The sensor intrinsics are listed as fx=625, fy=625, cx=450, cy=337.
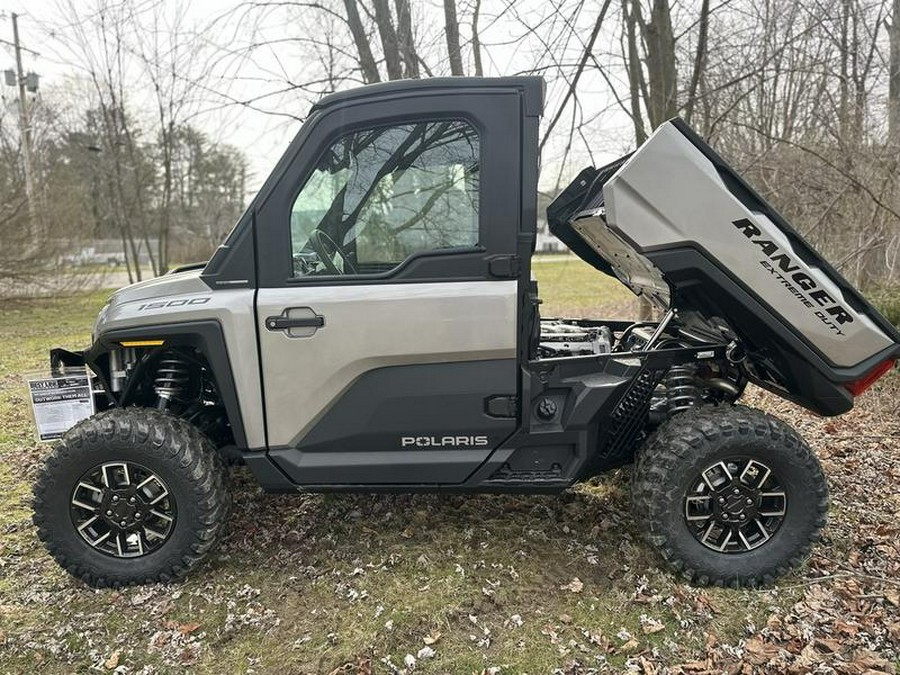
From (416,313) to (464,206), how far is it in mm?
535

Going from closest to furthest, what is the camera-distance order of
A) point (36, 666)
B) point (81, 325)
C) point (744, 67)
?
point (36, 666)
point (744, 67)
point (81, 325)

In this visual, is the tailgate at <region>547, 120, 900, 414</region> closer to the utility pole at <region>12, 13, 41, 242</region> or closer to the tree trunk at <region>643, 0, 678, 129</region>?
the tree trunk at <region>643, 0, 678, 129</region>

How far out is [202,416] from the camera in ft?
11.4

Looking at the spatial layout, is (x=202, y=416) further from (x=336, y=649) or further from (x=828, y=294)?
(x=828, y=294)

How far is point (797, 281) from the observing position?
278 cm

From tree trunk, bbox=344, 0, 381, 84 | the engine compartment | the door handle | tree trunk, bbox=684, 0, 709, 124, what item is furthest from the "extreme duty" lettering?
tree trunk, bbox=344, 0, 381, 84

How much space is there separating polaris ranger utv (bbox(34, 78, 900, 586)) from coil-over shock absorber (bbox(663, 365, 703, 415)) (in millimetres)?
162

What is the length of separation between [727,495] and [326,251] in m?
2.22

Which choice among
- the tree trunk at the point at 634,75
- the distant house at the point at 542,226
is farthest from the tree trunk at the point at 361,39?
the distant house at the point at 542,226

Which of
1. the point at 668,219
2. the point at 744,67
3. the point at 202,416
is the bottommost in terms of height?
the point at 202,416

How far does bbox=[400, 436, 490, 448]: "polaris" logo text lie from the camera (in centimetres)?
300

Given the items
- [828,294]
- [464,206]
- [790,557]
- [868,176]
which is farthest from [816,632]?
[868,176]

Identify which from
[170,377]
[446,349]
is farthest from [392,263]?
[170,377]

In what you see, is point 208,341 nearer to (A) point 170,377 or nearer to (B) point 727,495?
(A) point 170,377
